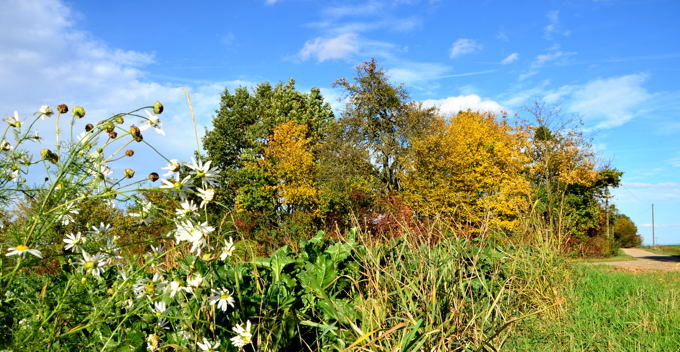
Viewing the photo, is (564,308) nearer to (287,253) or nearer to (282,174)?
(287,253)

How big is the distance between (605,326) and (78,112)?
15.4ft

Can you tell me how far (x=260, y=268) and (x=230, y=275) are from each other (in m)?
0.64

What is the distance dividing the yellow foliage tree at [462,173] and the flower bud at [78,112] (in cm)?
1850

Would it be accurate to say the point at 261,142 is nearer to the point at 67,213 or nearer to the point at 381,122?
the point at 381,122

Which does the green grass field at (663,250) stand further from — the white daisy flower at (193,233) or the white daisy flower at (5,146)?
the white daisy flower at (5,146)

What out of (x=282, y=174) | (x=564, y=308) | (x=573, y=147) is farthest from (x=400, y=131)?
(x=564, y=308)

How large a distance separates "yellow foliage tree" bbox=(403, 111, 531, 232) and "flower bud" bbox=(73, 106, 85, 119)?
18.5 metres

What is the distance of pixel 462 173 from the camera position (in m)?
23.2

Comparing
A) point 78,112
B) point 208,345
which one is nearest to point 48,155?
point 78,112

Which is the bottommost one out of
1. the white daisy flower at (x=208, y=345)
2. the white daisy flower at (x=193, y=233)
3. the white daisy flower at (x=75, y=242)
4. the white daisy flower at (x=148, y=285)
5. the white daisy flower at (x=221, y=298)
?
the white daisy flower at (x=208, y=345)

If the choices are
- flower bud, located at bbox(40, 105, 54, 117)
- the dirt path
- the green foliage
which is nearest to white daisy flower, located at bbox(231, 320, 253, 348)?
flower bud, located at bbox(40, 105, 54, 117)

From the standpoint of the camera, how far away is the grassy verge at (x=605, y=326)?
156 inches

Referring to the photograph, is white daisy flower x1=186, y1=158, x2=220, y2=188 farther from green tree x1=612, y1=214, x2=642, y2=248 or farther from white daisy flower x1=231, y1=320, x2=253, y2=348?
green tree x1=612, y1=214, x2=642, y2=248

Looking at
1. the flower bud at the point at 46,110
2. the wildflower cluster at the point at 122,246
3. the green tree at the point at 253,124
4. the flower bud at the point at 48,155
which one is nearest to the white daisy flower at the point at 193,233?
the wildflower cluster at the point at 122,246
